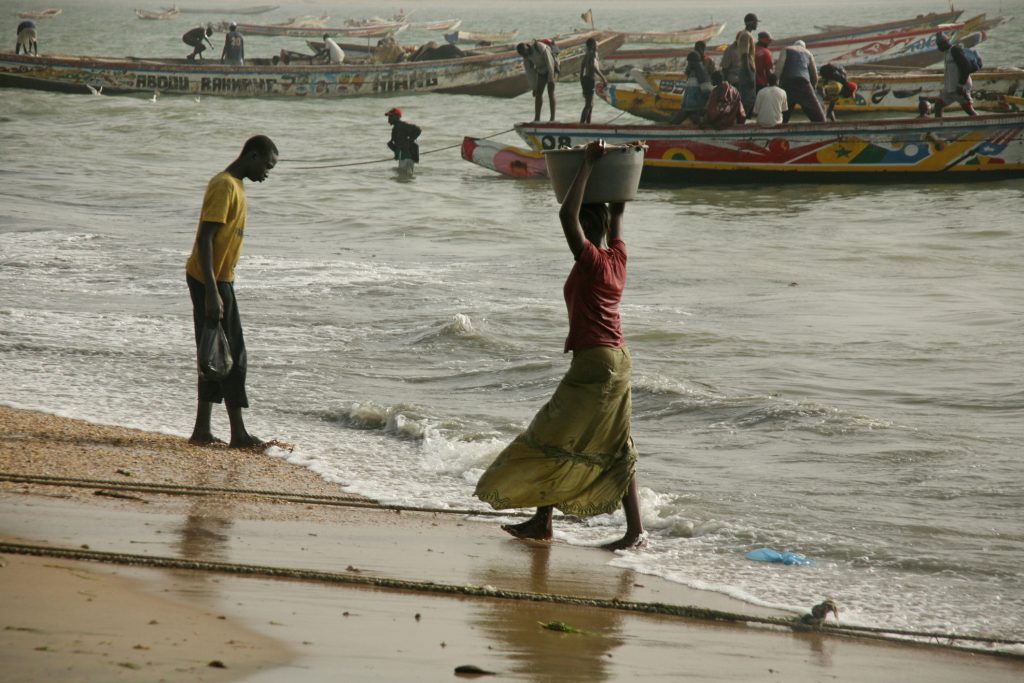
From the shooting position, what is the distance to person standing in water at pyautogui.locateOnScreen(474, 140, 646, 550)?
4230 millimetres

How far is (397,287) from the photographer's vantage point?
37.3 feet

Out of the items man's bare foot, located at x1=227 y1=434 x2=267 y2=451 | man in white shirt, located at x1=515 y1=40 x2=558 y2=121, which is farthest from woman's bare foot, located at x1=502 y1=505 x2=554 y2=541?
man in white shirt, located at x1=515 y1=40 x2=558 y2=121

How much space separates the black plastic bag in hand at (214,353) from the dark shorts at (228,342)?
0.07 meters

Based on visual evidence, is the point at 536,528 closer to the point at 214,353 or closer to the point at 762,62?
the point at 214,353

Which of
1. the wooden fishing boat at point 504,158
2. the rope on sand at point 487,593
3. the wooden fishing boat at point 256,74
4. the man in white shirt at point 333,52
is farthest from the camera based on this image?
the man in white shirt at point 333,52

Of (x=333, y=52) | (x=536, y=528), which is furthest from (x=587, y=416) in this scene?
(x=333, y=52)

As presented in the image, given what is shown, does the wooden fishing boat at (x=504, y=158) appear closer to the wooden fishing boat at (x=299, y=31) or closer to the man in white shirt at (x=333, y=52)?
the man in white shirt at (x=333, y=52)

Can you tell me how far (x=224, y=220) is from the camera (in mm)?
5250

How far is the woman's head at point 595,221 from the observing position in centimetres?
421

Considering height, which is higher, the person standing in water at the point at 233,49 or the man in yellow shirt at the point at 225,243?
the person standing in water at the point at 233,49

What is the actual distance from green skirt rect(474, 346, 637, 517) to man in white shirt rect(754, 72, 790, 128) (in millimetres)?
12542

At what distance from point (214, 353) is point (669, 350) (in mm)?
4422

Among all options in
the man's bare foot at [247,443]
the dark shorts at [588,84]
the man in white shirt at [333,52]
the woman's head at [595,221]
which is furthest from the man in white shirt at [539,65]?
the woman's head at [595,221]

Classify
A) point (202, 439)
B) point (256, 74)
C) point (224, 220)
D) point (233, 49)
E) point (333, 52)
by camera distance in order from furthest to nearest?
point (233, 49) < point (333, 52) < point (256, 74) < point (202, 439) < point (224, 220)
